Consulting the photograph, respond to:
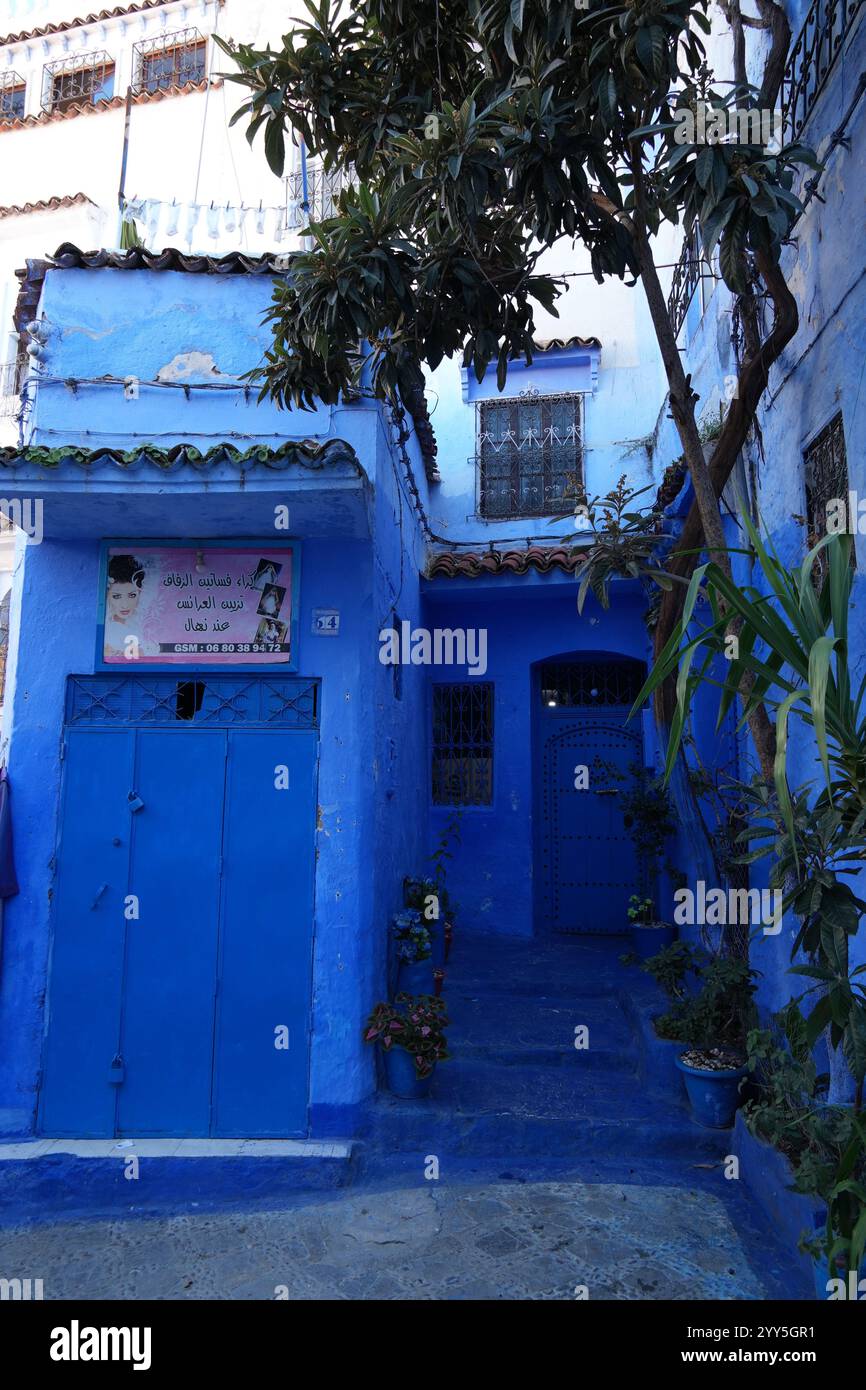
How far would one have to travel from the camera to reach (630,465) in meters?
8.83

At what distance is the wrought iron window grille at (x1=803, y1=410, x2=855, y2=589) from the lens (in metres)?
3.72

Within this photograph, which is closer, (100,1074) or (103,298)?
(100,1074)

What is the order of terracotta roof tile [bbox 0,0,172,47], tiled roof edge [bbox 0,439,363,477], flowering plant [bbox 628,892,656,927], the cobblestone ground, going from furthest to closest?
terracotta roof tile [bbox 0,0,172,47] < flowering plant [bbox 628,892,656,927] < tiled roof edge [bbox 0,439,363,477] < the cobblestone ground

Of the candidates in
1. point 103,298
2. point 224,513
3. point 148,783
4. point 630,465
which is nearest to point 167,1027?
point 148,783

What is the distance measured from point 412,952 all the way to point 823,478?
3.76 metres

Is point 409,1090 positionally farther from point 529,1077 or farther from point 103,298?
point 103,298

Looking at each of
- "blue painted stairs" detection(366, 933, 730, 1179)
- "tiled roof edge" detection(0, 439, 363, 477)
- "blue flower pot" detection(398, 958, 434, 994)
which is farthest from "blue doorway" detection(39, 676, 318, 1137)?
"tiled roof edge" detection(0, 439, 363, 477)

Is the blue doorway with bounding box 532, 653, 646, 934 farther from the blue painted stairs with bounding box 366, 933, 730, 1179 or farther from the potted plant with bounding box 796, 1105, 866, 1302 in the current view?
the potted plant with bounding box 796, 1105, 866, 1302

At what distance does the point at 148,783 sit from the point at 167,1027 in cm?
140

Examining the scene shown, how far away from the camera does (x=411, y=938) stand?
567 centimetres

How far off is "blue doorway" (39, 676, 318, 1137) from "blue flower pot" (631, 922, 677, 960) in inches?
139

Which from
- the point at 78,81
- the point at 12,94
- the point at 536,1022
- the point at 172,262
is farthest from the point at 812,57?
the point at 12,94

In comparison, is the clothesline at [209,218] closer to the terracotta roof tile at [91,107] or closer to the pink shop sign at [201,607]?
the pink shop sign at [201,607]

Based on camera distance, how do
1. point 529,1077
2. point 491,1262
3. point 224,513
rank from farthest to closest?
point 529,1077 < point 224,513 < point 491,1262
